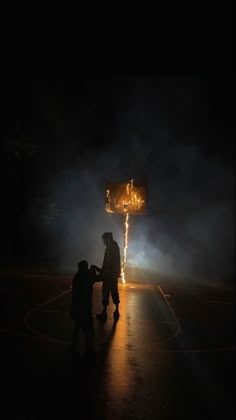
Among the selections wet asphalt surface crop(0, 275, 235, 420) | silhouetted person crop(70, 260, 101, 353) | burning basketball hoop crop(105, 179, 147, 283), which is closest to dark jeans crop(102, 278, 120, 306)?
wet asphalt surface crop(0, 275, 235, 420)

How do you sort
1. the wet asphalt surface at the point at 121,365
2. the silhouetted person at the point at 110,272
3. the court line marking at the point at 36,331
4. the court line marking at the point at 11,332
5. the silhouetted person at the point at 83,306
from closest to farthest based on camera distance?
the wet asphalt surface at the point at 121,365 < the silhouetted person at the point at 83,306 < the court line marking at the point at 36,331 < the court line marking at the point at 11,332 < the silhouetted person at the point at 110,272

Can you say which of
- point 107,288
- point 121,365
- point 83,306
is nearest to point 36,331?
point 83,306

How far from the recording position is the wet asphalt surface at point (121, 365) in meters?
4.26

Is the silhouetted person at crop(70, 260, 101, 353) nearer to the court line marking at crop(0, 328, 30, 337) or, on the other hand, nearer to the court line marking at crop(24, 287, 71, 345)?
the court line marking at crop(24, 287, 71, 345)

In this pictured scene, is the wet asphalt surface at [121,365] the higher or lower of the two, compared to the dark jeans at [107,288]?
lower

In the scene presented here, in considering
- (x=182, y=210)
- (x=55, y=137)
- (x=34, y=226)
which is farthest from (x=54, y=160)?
(x=182, y=210)

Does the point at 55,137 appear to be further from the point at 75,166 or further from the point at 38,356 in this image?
the point at 38,356

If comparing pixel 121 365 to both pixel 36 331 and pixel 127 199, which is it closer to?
pixel 36 331

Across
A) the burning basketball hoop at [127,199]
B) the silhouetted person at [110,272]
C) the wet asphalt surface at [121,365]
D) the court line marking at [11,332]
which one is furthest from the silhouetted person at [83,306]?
the burning basketball hoop at [127,199]

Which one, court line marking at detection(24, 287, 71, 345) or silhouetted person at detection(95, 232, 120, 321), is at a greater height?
silhouetted person at detection(95, 232, 120, 321)

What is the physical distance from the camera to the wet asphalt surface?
14.0 ft

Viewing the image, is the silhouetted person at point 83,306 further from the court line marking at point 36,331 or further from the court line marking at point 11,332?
the court line marking at point 11,332

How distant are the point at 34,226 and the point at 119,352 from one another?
21.6 metres

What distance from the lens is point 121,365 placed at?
561 cm
